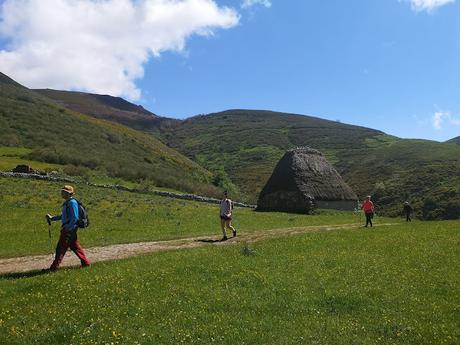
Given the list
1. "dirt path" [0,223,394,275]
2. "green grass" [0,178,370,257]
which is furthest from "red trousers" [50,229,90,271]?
"green grass" [0,178,370,257]

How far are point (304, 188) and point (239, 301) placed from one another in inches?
1451

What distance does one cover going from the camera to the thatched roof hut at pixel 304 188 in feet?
159

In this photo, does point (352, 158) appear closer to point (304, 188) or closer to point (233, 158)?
point (233, 158)

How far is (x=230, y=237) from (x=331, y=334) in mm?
15360

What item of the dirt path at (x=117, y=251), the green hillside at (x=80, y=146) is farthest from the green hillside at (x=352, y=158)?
the dirt path at (x=117, y=251)

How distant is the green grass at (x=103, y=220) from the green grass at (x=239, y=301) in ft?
25.6

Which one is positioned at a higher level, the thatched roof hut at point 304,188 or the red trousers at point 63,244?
the thatched roof hut at point 304,188

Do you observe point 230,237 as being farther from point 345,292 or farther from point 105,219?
point 345,292

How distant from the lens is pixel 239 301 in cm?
1230

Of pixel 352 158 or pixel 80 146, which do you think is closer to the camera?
pixel 80 146

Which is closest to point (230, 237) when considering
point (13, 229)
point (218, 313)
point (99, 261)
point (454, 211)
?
point (99, 261)

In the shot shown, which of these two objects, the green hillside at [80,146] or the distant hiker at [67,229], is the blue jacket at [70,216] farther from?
the green hillside at [80,146]

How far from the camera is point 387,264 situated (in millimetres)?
16938

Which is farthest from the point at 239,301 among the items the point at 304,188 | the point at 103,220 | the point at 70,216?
the point at 304,188
